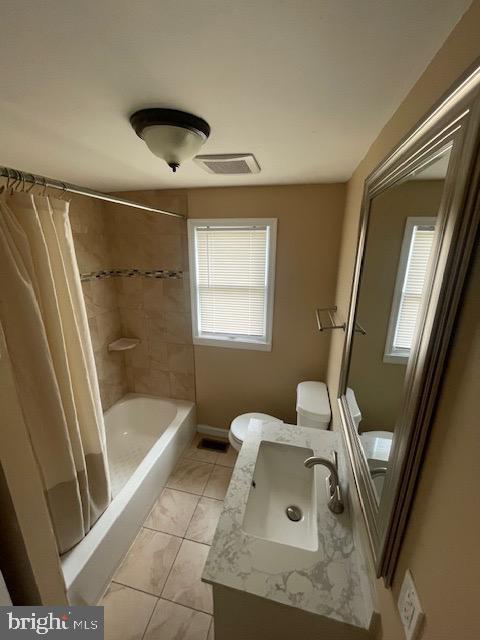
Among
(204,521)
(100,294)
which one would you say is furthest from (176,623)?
(100,294)

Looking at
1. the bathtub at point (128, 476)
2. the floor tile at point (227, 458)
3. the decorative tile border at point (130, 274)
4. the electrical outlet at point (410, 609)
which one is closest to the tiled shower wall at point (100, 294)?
the decorative tile border at point (130, 274)

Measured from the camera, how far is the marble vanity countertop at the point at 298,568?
80cm

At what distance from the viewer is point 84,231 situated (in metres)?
2.14

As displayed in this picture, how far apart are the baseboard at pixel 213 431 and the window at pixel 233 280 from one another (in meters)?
0.92

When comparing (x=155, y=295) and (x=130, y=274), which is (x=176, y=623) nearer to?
(x=155, y=295)

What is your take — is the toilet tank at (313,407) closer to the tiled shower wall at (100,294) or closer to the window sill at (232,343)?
the window sill at (232,343)

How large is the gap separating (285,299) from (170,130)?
57.9 inches

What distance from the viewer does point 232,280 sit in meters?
2.25

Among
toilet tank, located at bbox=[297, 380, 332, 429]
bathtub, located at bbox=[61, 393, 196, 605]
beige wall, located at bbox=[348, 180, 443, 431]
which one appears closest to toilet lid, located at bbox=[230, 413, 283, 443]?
toilet tank, located at bbox=[297, 380, 332, 429]

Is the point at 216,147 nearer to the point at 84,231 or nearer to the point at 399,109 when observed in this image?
the point at 399,109

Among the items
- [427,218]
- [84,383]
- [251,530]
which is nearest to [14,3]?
[427,218]

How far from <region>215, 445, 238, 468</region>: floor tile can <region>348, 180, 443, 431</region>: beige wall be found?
159 centimetres

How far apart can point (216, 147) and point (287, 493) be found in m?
1.73

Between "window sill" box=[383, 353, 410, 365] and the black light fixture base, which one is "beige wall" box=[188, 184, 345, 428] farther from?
"window sill" box=[383, 353, 410, 365]
